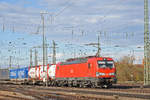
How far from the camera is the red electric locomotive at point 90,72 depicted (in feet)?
114

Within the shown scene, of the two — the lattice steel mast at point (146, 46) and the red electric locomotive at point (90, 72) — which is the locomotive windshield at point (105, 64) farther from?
the lattice steel mast at point (146, 46)

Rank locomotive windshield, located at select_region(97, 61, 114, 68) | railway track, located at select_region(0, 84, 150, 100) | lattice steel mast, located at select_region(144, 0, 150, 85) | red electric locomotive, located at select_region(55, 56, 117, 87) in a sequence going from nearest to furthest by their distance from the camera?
railway track, located at select_region(0, 84, 150, 100), red electric locomotive, located at select_region(55, 56, 117, 87), locomotive windshield, located at select_region(97, 61, 114, 68), lattice steel mast, located at select_region(144, 0, 150, 85)

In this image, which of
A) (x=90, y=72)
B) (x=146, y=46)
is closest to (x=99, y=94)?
(x=90, y=72)

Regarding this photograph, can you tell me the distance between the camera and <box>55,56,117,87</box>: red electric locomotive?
1367 inches

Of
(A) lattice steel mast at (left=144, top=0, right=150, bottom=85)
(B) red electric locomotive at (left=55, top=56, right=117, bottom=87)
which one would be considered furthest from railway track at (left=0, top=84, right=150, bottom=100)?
(A) lattice steel mast at (left=144, top=0, right=150, bottom=85)

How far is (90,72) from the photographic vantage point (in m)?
36.0

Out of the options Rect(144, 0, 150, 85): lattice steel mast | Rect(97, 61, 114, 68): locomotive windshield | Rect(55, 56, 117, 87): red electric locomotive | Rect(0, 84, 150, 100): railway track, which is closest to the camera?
Rect(0, 84, 150, 100): railway track

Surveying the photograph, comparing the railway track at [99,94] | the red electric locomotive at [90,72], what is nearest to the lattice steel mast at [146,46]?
the red electric locomotive at [90,72]

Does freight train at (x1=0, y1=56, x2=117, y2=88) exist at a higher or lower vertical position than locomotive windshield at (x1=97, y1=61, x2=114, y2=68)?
lower

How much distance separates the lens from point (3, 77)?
246 feet

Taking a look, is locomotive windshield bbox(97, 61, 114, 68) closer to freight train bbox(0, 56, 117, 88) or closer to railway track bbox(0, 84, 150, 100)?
freight train bbox(0, 56, 117, 88)

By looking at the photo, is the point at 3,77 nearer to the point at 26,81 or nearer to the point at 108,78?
the point at 26,81

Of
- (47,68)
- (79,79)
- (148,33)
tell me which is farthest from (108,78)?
(47,68)

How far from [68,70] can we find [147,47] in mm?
11862
